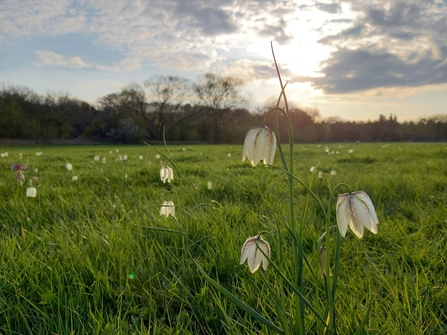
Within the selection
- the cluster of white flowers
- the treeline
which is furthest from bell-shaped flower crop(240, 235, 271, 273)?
the treeline

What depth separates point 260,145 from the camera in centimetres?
88

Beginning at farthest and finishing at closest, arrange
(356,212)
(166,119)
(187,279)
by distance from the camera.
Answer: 1. (166,119)
2. (187,279)
3. (356,212)

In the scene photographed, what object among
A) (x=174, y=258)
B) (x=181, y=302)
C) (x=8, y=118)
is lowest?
(x=181, y=302)

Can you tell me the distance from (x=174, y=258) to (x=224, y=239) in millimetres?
303

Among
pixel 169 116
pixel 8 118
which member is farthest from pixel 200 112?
pixel 8 118

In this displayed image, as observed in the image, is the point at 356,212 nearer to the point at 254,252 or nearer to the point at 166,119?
the point at 254,252

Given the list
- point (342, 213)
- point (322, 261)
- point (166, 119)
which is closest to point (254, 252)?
point (322, 261)

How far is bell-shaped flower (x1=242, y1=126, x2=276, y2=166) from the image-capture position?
87 cm

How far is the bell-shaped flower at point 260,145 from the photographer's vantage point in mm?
867

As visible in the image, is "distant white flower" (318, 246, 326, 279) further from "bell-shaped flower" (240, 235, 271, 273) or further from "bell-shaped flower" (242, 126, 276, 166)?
"bell-shaped flower" (242, 126, 276, 166)

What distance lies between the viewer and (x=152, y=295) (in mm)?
1500

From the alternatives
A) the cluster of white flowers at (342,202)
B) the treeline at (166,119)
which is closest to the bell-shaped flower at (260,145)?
the cluster of white flowers at (342,202)

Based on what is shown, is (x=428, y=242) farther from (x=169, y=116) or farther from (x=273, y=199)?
(x=169, y=116)

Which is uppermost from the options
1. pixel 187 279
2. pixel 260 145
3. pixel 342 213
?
pixel 260 145
